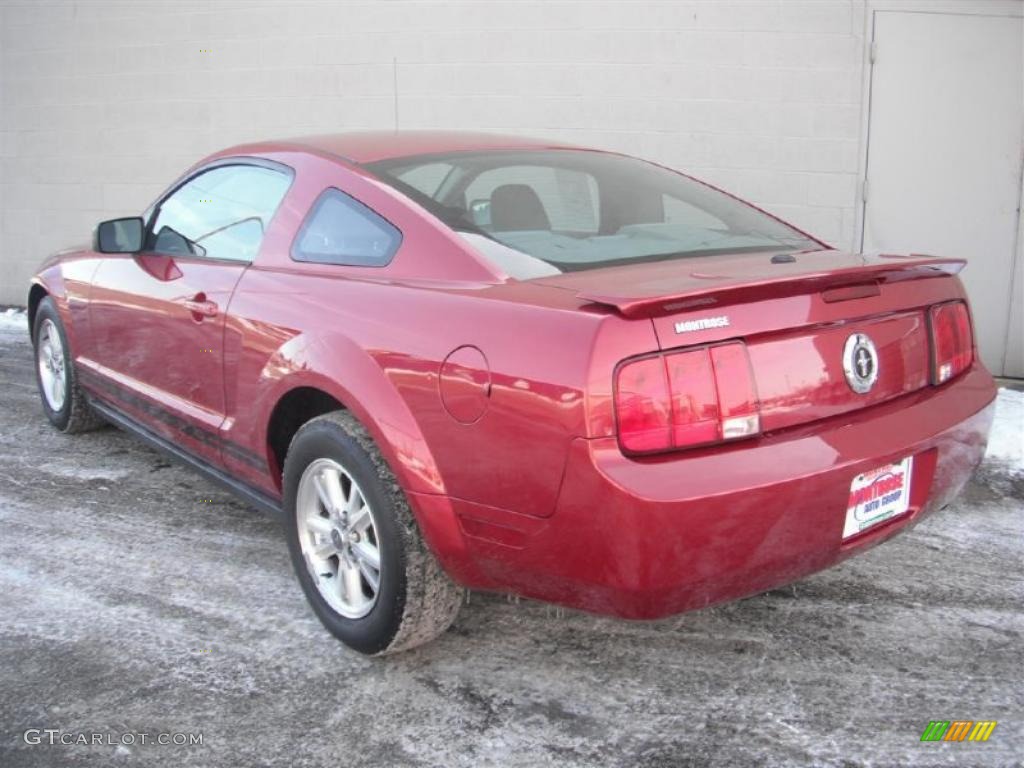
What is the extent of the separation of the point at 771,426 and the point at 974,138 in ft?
16.7

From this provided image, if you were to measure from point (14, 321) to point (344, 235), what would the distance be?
672 cm

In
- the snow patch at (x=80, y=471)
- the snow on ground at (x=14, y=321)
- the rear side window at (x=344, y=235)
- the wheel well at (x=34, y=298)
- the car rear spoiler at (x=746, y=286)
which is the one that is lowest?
the snow patch at (x=80, y=471)

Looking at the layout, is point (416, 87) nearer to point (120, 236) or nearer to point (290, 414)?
point (120, 236)

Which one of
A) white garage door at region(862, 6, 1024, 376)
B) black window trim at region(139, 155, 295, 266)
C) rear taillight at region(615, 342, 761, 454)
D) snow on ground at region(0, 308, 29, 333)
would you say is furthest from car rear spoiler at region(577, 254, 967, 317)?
snow on ground at region(0, 308, 29, 333)

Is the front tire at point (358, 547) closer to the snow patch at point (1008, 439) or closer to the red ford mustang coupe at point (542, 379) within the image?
the red ford mustang coupe at point (542, 379)

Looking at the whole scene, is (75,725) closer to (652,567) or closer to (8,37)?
(652,567)

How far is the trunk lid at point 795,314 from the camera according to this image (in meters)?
2.32

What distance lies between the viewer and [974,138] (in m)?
6.53

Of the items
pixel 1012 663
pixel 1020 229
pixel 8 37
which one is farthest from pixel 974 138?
pixel 8 37

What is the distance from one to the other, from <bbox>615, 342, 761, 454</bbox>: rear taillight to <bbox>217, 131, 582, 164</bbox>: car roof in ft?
4.80

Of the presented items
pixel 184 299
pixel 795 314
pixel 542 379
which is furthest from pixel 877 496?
pixel 184 299

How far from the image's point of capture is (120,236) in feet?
13.8

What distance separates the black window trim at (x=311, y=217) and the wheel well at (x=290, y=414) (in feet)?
1.32

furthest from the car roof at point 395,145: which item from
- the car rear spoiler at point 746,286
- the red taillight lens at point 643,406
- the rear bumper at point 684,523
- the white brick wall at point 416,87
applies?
the white brick wall at point 416,87
